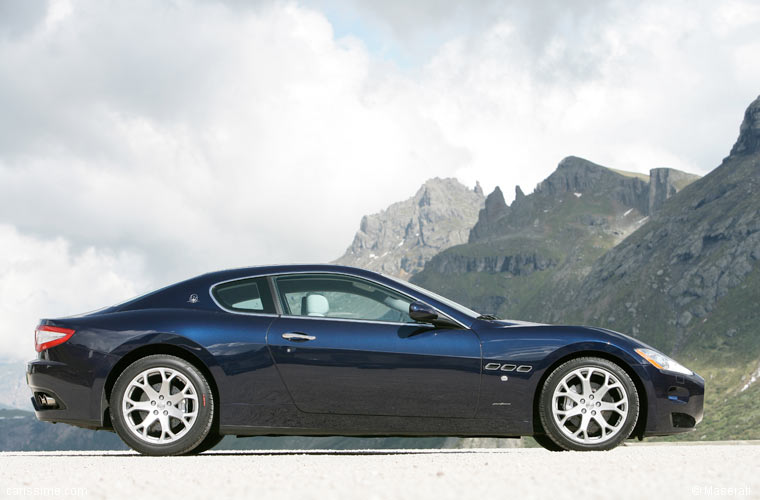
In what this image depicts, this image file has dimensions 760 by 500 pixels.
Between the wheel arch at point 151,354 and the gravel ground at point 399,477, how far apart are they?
0.41m

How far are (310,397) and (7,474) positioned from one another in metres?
2.30

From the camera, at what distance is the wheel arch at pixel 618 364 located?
6.27 meters

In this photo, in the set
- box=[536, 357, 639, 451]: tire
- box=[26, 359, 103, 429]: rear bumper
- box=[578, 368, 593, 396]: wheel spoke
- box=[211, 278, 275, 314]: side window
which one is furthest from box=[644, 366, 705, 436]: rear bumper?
box=[26, 359, 103, 429]: rear bumper

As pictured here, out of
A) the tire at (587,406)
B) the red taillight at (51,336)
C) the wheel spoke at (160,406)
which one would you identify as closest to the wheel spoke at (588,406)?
the tire at (587,406)

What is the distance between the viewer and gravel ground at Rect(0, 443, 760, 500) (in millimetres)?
3887

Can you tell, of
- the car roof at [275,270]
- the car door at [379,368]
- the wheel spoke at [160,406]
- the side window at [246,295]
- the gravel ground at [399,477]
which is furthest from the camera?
the car roof at [275,270]

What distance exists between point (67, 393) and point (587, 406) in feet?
14.8

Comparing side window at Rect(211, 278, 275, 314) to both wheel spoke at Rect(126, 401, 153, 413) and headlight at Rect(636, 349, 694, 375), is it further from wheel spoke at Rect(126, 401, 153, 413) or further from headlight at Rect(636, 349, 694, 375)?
headlight at Rect(636, 349, 694, 375)

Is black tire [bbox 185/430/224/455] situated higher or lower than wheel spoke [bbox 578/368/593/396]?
lower

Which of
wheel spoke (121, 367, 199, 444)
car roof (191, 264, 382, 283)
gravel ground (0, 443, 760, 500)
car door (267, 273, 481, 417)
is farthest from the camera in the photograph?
car roof (191, 264, 382, 283)

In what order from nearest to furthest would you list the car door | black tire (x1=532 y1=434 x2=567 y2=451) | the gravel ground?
1. the gravel ground
2. the car door
3. black tire (x1=532 y1=434 x2=567 y2=451)

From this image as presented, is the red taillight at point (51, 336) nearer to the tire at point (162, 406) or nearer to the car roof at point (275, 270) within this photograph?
the tire at point (162, 406)

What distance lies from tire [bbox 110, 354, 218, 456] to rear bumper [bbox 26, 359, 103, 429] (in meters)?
0.20

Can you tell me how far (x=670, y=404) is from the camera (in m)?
6.34
